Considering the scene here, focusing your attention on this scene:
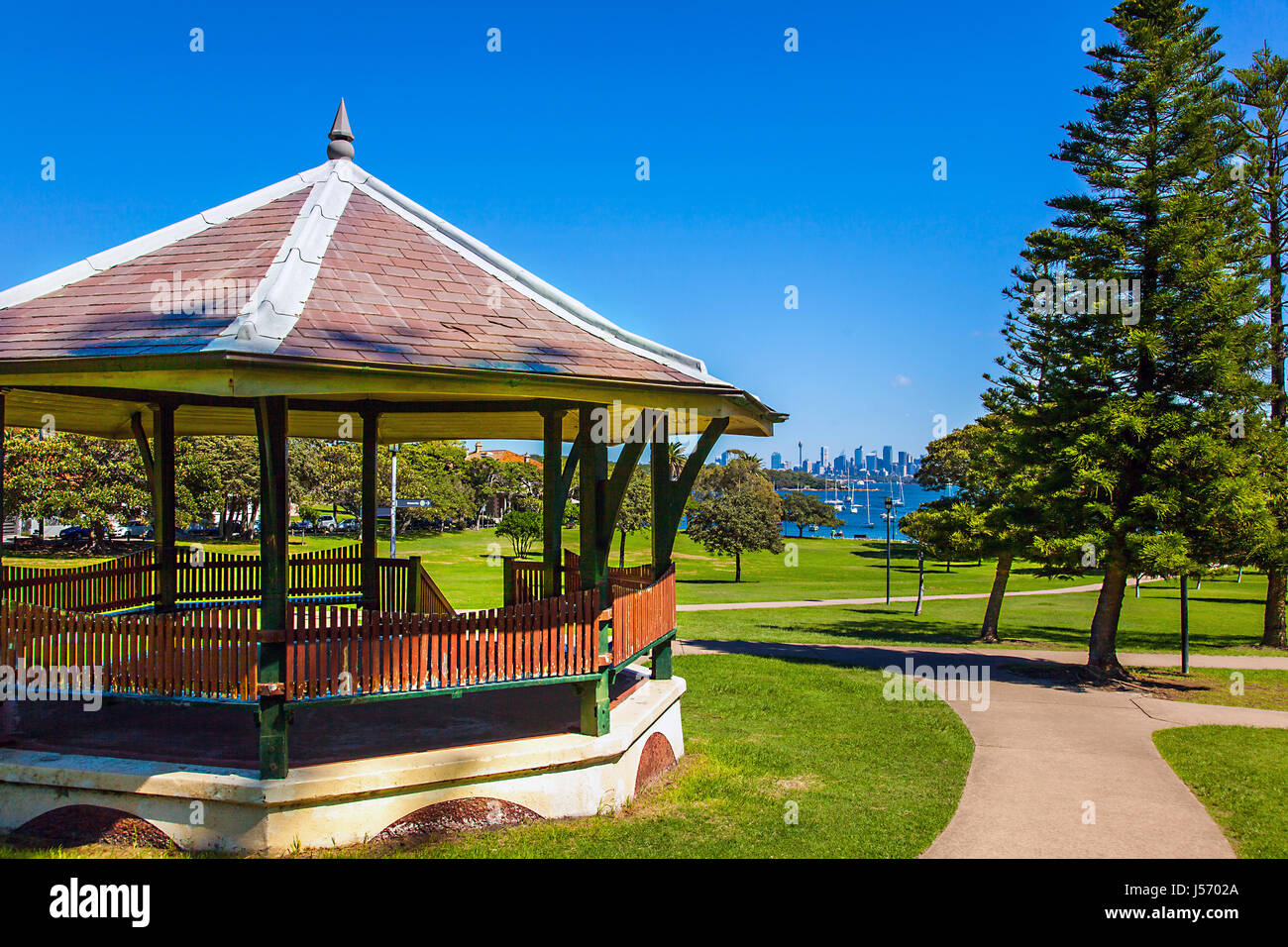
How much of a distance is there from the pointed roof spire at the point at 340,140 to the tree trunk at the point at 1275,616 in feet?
81.3

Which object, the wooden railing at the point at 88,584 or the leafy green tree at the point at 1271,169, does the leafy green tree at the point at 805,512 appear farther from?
the wooden railing at the point at 88,584

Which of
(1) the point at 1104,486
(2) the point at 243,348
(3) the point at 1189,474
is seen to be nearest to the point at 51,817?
(2) the point at 243,348

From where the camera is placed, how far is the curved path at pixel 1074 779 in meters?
8.15

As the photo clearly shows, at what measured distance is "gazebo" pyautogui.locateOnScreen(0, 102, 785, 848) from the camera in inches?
292

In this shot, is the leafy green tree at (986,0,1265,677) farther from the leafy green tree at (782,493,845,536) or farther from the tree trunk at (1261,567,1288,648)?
the leafy green tree at (782,493,845,536)

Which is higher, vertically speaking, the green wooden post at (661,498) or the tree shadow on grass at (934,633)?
the green wooden post at (661,498)

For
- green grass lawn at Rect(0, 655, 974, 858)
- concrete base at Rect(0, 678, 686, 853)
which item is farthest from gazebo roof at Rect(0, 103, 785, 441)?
green grass lawn at Rect(0, 655, 974, 858)

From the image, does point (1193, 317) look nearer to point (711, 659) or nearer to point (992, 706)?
point (992, 706)

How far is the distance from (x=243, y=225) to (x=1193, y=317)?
16293mm

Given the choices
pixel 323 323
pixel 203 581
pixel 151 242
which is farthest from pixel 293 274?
pixel 203 581

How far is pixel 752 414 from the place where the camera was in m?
10.4

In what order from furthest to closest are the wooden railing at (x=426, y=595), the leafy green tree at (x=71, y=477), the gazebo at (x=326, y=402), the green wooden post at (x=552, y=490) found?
the leafy green tree at (x=71, y=477), the wooden railing at (x=426, y=595), the green wooden post at (x=552, y=490), the gazebo at (x=326, y=402)

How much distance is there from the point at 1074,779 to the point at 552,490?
690 centimetres

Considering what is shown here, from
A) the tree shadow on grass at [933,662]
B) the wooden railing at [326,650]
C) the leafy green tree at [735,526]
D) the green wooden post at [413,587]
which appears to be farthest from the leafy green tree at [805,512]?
the wooden railing at [326,650]
